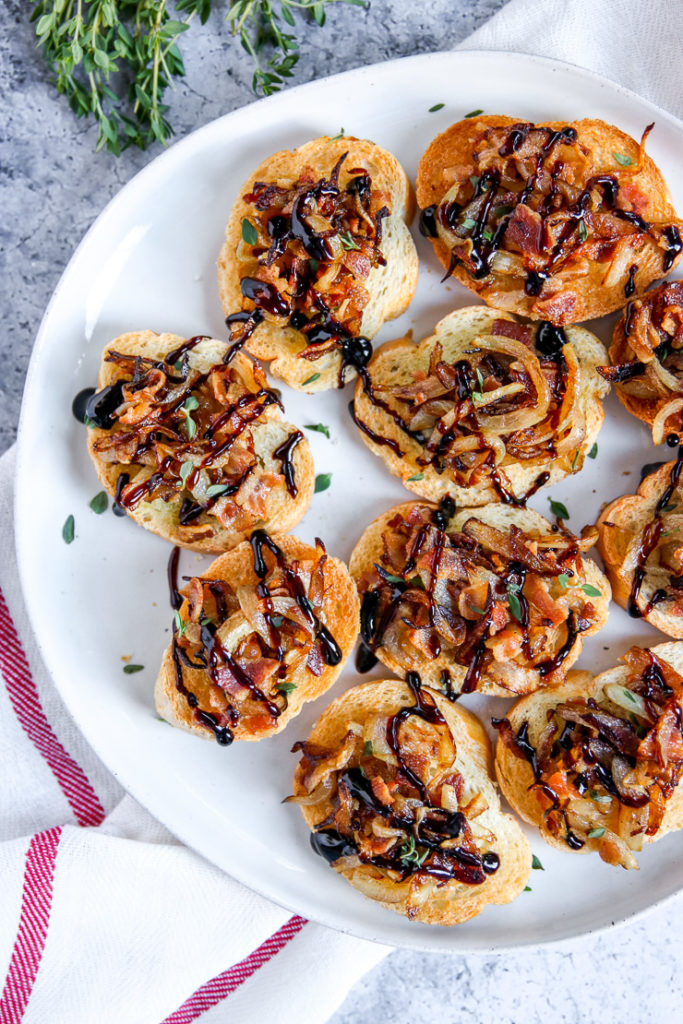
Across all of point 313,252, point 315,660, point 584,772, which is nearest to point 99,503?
point 315,660

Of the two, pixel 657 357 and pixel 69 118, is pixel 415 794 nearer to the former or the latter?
pixel 657 357

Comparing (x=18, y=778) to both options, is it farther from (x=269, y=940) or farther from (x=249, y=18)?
(x=249, y=18)

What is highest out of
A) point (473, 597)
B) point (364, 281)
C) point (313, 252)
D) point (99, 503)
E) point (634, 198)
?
point (634, 198)

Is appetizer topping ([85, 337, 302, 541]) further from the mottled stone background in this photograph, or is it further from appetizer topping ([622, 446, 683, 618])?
appetizer topping ([622, 446, 683, 618])

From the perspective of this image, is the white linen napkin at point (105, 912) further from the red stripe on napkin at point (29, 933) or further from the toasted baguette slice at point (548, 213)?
the toasted baguette slice at point (548, 213)

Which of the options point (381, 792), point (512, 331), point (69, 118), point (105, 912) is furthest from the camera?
point (69, 118)

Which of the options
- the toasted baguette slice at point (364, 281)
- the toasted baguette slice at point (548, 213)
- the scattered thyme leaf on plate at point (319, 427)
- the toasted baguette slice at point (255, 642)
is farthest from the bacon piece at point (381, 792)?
the toasted baguette slice at point (548, 213)

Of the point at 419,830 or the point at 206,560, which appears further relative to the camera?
the point at 206,560
